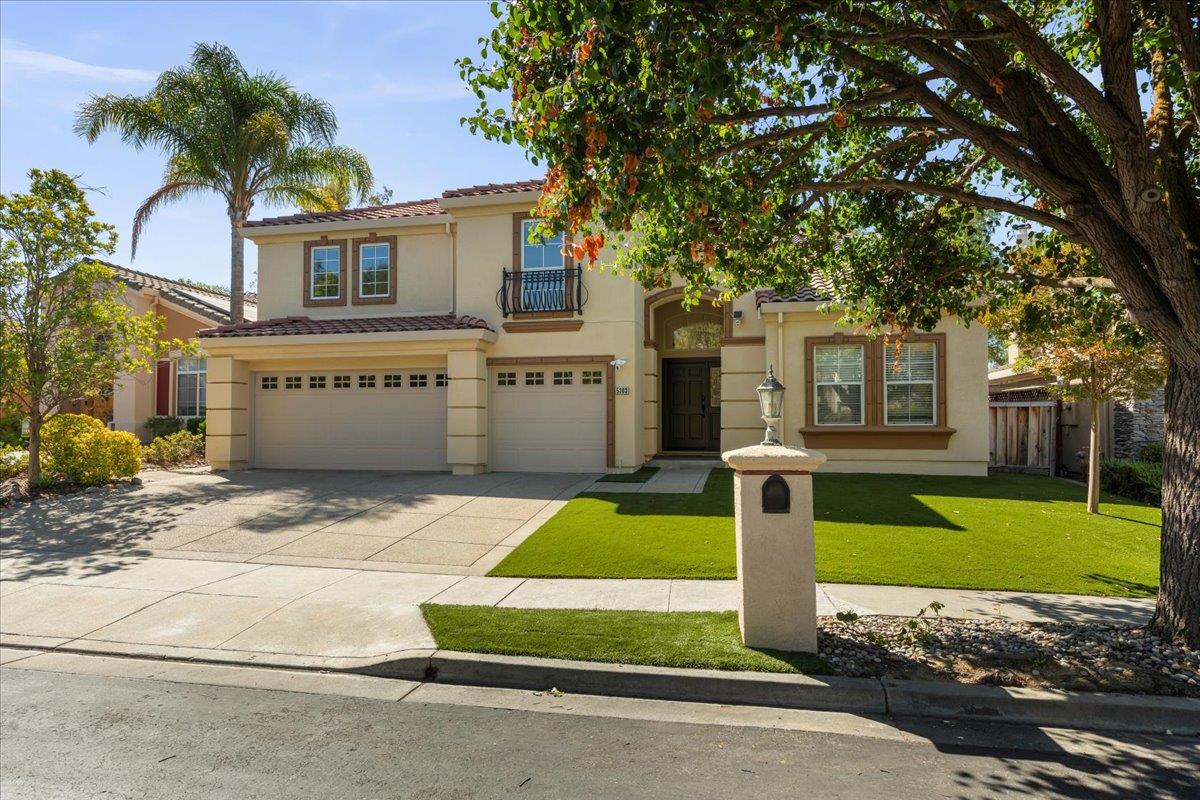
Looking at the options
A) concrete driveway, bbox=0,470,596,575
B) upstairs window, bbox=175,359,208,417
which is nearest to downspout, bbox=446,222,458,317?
concrete driveway, bbox=0,470,596,575

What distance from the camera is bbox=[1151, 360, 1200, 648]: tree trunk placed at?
4.77 meters

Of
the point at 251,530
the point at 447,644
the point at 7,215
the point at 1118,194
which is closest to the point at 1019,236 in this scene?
the point at 1118,194

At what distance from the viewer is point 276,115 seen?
1850 centimetres

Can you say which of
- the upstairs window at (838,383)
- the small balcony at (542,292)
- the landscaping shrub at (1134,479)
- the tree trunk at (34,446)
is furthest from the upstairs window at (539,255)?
the landscaping shrub at (1134,479)

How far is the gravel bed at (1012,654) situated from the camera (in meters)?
4.41

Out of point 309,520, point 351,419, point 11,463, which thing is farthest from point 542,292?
point 11,463

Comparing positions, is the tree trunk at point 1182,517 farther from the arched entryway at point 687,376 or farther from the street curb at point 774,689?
the arched entryway at point 687,376

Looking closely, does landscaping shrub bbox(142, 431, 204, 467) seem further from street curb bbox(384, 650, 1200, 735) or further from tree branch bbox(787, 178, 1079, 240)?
tree branch bbox(787, 178, 1079, 240)

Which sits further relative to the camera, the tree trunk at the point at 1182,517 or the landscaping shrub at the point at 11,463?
the landscaping shrub at the point at 11,463

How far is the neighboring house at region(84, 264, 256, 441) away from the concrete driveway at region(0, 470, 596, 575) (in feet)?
24.2

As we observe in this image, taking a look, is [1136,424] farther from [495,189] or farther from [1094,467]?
[495,189]

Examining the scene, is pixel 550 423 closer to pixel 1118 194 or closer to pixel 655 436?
pixel 655 436

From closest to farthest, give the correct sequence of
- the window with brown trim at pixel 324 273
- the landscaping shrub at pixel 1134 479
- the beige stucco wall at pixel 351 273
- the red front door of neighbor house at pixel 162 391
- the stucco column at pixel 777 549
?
the stucco column at pixel 777 549
the landscaping shrub at pixel 1134 479
the beige stucco wall at pixel 351 273
the window with brown trim at pixel 324 273
the red front door of neighbor house at pixel 162 391

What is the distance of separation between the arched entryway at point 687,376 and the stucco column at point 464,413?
4.29 metres
